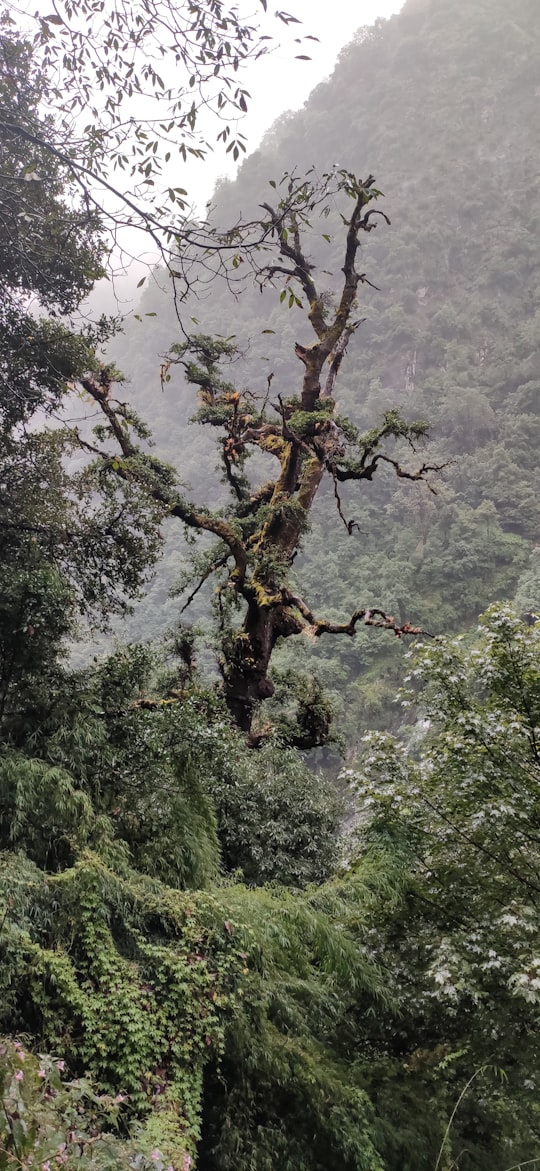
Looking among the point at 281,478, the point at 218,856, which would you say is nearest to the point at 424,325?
the point at 281,478

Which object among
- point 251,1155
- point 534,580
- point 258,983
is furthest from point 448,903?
point 534,580

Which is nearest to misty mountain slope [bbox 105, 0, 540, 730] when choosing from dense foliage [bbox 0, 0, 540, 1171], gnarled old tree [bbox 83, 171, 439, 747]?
gnarled old tree [bbox 83, 171, 439, 747]

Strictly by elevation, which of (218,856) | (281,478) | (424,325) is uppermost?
(424,325)

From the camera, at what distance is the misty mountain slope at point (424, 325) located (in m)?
28.0

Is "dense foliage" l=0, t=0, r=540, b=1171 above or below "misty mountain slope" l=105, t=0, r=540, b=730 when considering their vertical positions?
below

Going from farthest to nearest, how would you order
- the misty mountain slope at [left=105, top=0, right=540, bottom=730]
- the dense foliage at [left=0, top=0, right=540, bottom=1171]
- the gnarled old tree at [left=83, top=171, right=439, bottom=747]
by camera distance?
the misty mountain slope at [left=105, top=0, right=540, bottom=730]
the gnarled old tree at [left=83, top=171, right=439, bottom=747]
the dense foliage at [left=0, top=0, right=540, bottom=1171]

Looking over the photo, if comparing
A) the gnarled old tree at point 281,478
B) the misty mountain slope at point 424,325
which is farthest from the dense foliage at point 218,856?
the misty mountain slope at point 424,325

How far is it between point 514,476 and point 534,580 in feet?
26.2

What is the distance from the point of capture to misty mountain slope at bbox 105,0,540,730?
2802 cm

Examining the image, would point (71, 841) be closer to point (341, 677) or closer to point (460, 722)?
point (460, 722)

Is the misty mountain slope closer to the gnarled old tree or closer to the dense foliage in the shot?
the gnarled old tree

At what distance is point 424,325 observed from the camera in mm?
41031

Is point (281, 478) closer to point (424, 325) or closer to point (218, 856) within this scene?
point (218, 856)

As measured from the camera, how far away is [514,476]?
29.8 metres
